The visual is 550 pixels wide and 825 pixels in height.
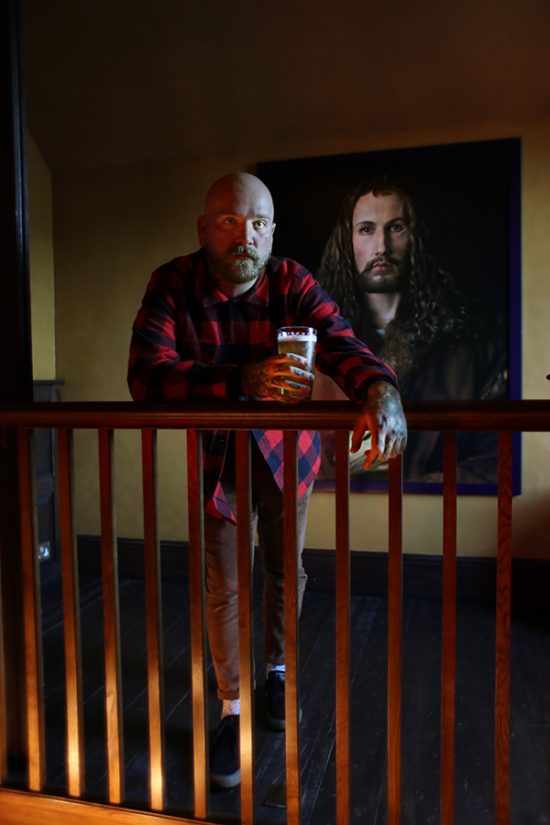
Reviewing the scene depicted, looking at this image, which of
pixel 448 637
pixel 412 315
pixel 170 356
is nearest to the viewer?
pixel 448 637

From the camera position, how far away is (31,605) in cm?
158

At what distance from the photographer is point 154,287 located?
1832 mm

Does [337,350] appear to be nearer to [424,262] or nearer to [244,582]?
[244,582]

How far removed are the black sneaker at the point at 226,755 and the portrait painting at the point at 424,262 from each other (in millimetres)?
1704

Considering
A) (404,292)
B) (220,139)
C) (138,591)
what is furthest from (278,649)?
(220,139)

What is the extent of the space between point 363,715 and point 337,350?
1.26m

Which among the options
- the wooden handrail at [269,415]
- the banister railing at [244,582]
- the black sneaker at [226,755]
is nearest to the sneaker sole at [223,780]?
the black sneaker at [226,755]

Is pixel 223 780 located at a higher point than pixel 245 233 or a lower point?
lower

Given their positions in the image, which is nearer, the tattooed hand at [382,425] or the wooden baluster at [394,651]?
the tattooed hand at [382,425]

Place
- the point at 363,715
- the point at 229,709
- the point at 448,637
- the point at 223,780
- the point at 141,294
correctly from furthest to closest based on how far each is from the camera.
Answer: the point at 141,294
the point at 363,715
the point at 229,709
the point at 223,780
the point at 448,637

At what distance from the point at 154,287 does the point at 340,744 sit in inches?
45.8

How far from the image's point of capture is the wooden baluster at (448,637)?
1.32 m

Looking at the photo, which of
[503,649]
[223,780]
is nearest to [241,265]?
[503,649]

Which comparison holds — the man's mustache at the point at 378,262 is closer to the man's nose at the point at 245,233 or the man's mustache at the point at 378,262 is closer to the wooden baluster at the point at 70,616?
the man's nose at the point at 245,233
